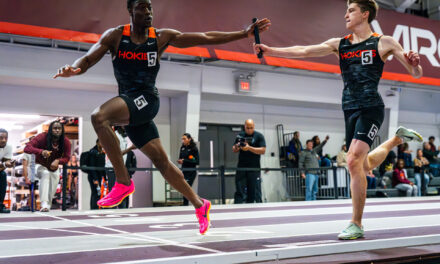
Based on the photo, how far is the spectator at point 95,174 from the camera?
872 cm

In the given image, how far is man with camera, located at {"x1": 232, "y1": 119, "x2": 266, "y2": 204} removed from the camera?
28.5ft

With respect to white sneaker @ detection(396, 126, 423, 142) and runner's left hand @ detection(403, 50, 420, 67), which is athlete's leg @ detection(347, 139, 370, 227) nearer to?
runner's left hand @ detection(403, 50, 420, 67)

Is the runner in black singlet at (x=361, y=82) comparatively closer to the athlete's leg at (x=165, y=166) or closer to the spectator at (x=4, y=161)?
the athlete's leg at (x=165, y=166)

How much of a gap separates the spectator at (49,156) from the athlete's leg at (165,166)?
4.53 m

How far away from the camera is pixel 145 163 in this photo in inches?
500

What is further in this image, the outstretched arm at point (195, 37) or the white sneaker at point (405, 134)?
the white sneaker at point (405, 134)

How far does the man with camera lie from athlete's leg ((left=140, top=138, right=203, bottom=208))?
194 inches

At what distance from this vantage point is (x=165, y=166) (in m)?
3.53

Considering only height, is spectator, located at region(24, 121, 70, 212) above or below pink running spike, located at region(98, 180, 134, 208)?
above

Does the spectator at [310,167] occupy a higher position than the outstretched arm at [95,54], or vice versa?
the outstretched arm at [95,54]

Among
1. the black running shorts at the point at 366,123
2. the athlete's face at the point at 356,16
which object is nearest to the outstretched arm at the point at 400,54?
the athlete's face at the point at 356,16

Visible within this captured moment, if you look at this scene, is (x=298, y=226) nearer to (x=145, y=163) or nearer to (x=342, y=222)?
(x=342, y=222)

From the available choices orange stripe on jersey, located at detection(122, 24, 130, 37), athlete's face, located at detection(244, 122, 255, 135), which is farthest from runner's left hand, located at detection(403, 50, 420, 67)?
athlete's face, located at detection(244, 122, 255, 135)

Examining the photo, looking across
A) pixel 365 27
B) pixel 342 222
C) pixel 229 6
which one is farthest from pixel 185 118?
pixel 365 27
